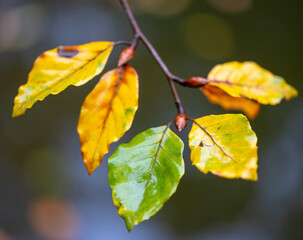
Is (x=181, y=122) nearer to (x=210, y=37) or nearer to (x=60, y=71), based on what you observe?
(x=60, y=71)

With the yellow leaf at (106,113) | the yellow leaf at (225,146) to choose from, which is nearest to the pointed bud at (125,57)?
the yellow leaf at (106,113)

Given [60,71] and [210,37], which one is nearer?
[60,71]

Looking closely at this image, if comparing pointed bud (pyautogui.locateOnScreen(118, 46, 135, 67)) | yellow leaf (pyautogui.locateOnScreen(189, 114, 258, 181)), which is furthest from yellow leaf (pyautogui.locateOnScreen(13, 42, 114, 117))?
yellow leaf (pyautogui.locateOnScreen(189, 114, 258, 181))

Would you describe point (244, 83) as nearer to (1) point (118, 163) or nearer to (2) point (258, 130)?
(1) point (118, 163)

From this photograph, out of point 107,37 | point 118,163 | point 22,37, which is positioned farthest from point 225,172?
point 22,37

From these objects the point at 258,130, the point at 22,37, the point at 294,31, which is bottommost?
the point at 258,130

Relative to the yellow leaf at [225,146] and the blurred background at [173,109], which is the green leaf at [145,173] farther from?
the blurred background at [173,109]

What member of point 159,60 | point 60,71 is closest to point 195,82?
point 159,60
